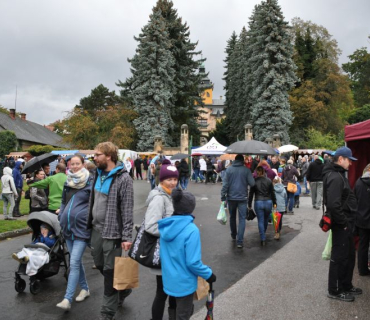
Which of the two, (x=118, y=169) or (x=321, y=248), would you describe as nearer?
(x=118, y=169)

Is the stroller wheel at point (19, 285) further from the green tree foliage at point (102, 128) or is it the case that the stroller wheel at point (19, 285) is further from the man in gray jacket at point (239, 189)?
the green tree foliage at point (102, 128)

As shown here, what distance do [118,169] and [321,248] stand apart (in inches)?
202

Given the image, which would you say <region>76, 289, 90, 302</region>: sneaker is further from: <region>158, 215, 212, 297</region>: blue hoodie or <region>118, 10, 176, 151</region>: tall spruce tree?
<region>118, 10, 176, 151</region>: tall spruce tree

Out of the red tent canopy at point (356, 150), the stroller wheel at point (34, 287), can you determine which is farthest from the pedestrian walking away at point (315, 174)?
the stroller wheel at point (34, 287)

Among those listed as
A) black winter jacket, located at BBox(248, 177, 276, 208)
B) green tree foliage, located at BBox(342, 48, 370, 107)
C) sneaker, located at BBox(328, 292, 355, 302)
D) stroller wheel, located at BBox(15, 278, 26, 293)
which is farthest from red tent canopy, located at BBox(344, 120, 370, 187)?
green tree foliage, located at BBox(342, 48, 370, 107)

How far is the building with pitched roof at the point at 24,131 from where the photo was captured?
54.9 meters

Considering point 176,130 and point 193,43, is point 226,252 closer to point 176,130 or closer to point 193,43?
point 176,130

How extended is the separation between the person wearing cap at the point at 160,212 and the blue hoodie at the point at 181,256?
0.95ft

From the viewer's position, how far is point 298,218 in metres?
10.8

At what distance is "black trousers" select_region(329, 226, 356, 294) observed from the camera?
4477mm

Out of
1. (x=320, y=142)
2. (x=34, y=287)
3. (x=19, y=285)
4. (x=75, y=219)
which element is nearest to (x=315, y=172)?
(x=75, y=219)

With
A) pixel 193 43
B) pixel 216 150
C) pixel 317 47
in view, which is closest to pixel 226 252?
pixel 216 150

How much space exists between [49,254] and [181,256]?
2.96 m

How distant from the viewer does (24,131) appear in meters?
59.0
